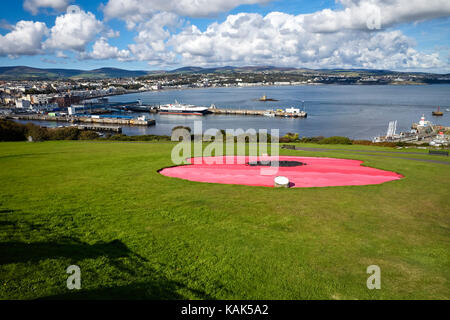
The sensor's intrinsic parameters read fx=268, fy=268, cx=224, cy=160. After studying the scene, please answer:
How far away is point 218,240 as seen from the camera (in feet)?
26.5

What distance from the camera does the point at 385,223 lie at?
9492 millimetres

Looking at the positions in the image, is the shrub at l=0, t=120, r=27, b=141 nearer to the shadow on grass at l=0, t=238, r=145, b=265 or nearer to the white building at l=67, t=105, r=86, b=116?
the shadow on grass at l=0, t=238, r=145, b=265

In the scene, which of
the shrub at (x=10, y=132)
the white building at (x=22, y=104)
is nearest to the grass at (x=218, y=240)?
the shrub at (x=10, y=132)

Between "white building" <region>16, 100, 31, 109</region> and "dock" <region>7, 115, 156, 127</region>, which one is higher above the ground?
"white building" <region>16, 100, 31, 109</region>

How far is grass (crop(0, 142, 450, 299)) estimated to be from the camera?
234 inches

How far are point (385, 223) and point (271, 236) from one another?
4347mm

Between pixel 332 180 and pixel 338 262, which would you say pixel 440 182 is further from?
pixel 338 262

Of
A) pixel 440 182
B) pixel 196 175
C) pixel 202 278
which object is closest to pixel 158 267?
pixel 202 278

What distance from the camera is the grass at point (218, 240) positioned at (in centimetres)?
594

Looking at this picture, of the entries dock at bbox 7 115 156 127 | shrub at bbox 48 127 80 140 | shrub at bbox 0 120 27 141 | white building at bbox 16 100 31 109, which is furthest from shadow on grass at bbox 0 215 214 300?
white building at bbox 16 100 31 109

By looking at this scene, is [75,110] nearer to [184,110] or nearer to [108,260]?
[184,110]

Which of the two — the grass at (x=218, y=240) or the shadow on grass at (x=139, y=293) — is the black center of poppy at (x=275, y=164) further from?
the shadow on grass at (x=139, y=293)

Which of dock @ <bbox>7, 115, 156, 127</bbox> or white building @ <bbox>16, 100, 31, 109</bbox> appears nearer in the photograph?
dock @ <bbox>7, 115, 156, 127</bbox>

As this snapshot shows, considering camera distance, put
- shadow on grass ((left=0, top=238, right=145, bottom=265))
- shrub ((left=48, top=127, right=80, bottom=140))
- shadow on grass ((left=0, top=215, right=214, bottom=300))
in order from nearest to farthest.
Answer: shadow on grass ((left=0, top=215, right=214, bottom=300))
shadow on grass ((left=0, top=238, right=145, bottom=265))
shrub ((left=48, top=127, right=80, bottom=140))
